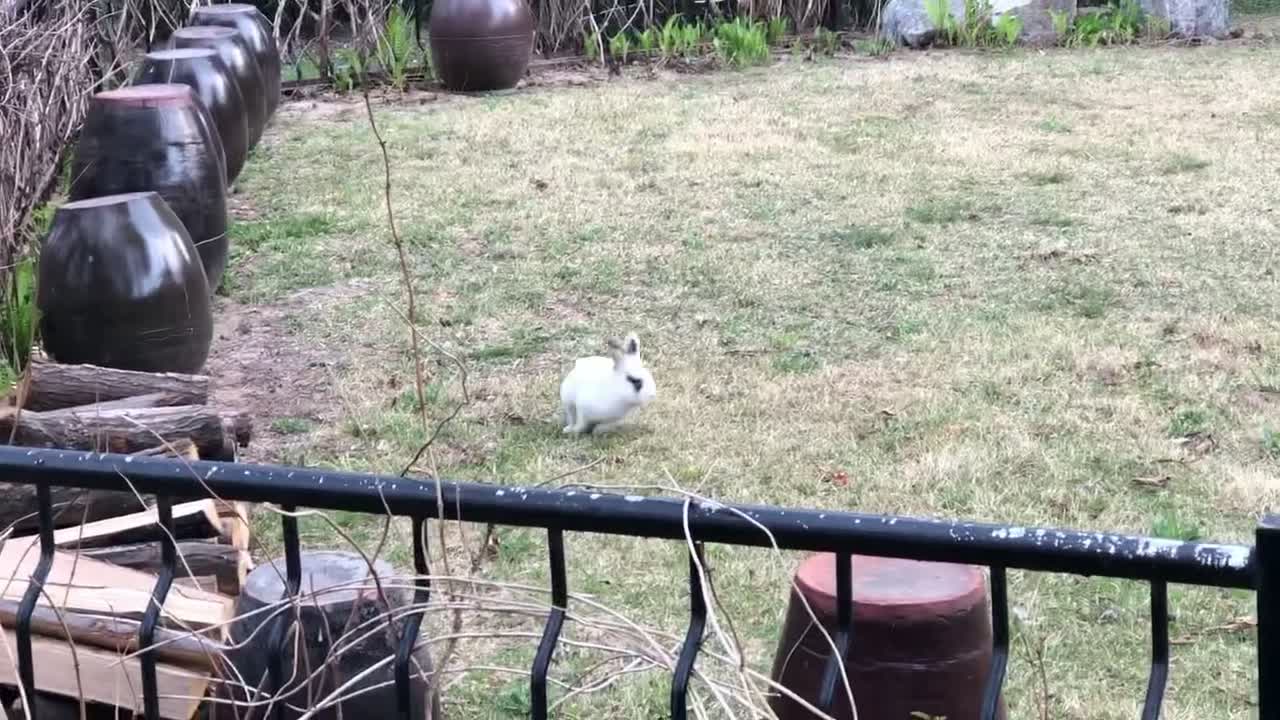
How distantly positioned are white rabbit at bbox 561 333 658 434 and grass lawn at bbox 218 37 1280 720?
0.45ft

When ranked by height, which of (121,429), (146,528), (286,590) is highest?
(286,590)

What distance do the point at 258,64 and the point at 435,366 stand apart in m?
5.51

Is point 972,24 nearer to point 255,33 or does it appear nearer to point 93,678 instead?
point 255,33

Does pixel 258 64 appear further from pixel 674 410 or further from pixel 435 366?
pixel 674 410

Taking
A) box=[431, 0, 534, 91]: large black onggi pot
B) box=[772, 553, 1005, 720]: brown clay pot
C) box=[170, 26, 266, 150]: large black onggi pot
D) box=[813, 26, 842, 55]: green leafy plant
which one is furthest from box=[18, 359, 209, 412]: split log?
box=[813, 26, 842, 55]: green leafy plant

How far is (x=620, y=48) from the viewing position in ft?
46.9

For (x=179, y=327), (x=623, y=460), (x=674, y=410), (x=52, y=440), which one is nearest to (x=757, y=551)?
(x=623, y=460)

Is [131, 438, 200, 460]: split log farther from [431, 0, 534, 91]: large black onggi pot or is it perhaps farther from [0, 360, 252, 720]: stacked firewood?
[431, 0, 534, 91]: large black onggi pot

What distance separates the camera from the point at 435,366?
21.0ft

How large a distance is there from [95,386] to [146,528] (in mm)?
1139

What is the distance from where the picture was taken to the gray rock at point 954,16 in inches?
574

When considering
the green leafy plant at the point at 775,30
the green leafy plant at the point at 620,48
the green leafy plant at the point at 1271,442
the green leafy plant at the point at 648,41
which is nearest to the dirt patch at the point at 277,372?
the green leafy plant at the point at 1271,442

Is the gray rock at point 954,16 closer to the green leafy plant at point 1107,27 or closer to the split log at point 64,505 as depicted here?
the green leafy plant at point 1107,27

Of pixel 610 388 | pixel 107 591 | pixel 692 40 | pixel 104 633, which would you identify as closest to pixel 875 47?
pixel 692 40
